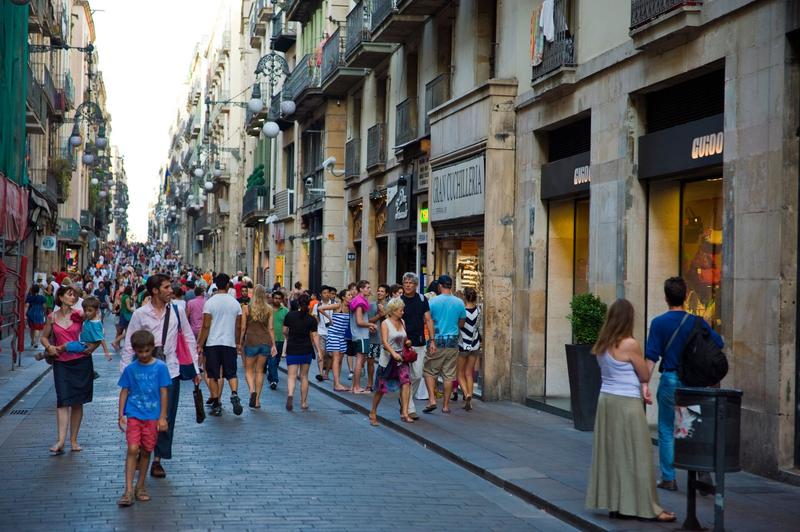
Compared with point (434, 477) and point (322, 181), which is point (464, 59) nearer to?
point (434, 477)

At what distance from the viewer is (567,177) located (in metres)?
16.3

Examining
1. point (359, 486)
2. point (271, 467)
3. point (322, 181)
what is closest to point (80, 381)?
point (271, 467)

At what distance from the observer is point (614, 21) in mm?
14289

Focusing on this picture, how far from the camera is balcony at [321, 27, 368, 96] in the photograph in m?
30.2

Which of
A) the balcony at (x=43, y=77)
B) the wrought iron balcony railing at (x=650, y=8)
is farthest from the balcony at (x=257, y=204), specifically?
the wrought iron balcony railing at (x=650, y=8)

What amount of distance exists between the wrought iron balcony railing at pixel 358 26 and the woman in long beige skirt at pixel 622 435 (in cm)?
1948

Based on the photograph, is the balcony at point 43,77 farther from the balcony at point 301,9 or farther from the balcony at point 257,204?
the balcony at point 257,204

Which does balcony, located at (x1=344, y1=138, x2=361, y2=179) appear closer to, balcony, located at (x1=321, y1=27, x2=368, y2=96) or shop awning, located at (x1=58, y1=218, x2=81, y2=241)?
balcony, located at (x1=321, y1=27, x2=368, y2=96)

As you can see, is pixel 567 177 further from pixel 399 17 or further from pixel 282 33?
pixel 282 33

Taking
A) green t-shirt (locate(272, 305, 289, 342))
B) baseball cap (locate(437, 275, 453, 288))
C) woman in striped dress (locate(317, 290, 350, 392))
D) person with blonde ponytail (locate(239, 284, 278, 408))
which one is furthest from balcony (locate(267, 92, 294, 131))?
baseball cap (locate(437, 275, 453, 288))

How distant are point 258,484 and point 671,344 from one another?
3640 millimetres

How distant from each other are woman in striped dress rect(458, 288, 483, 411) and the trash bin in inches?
338

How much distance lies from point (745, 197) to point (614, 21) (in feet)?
13.9

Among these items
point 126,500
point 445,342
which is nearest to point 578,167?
point 445,342
